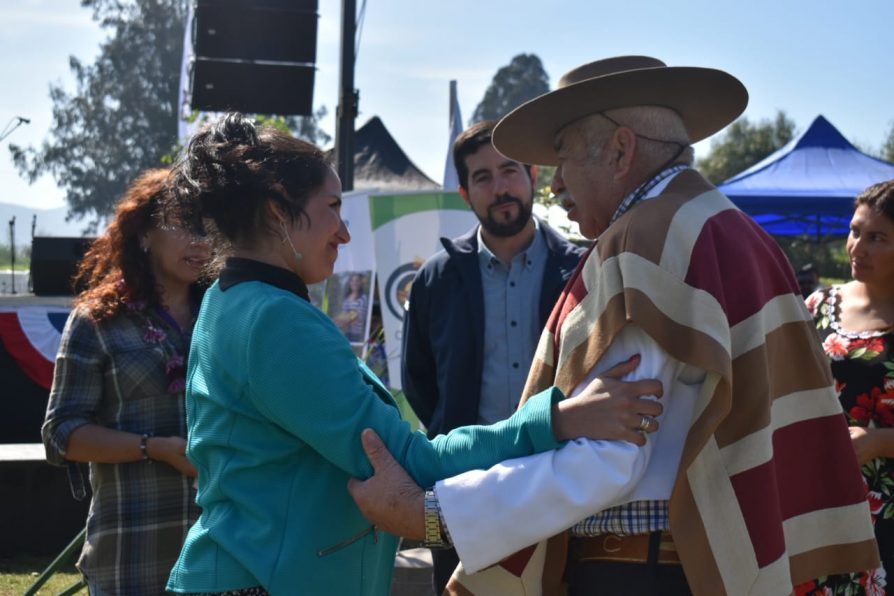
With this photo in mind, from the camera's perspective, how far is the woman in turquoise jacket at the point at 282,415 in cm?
200

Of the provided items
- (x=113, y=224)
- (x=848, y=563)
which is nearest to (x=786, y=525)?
(x=848, y=563)

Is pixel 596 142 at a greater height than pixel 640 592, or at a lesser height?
greater

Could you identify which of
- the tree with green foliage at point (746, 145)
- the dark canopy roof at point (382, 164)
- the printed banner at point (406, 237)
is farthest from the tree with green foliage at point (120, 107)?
the printed banner at point (406, 237)

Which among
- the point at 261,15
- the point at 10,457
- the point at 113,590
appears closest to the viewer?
the point at 113,590

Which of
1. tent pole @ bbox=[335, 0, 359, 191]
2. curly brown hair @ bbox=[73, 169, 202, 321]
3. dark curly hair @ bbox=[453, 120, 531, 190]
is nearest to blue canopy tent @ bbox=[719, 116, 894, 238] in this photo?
tent pole @ bbox=[335, 0, 359, 191]

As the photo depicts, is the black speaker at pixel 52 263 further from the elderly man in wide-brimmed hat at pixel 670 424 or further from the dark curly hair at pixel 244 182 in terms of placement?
the elderly man in wide-brimmed hat at pixel 670 424

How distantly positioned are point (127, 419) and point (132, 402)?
5cm

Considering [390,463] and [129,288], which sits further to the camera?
[129,288]

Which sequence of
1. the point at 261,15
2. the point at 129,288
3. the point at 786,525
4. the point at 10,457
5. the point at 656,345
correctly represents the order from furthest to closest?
the point at 261,15 → the point at 10,457 → the point at 129,288 → the point at 786,525 → the point at 656,345

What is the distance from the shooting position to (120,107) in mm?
59344

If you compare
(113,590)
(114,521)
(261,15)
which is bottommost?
(113,590)

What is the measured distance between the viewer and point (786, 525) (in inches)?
84.0

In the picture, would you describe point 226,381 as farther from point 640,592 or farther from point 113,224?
point 113,224

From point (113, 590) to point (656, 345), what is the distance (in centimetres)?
179
